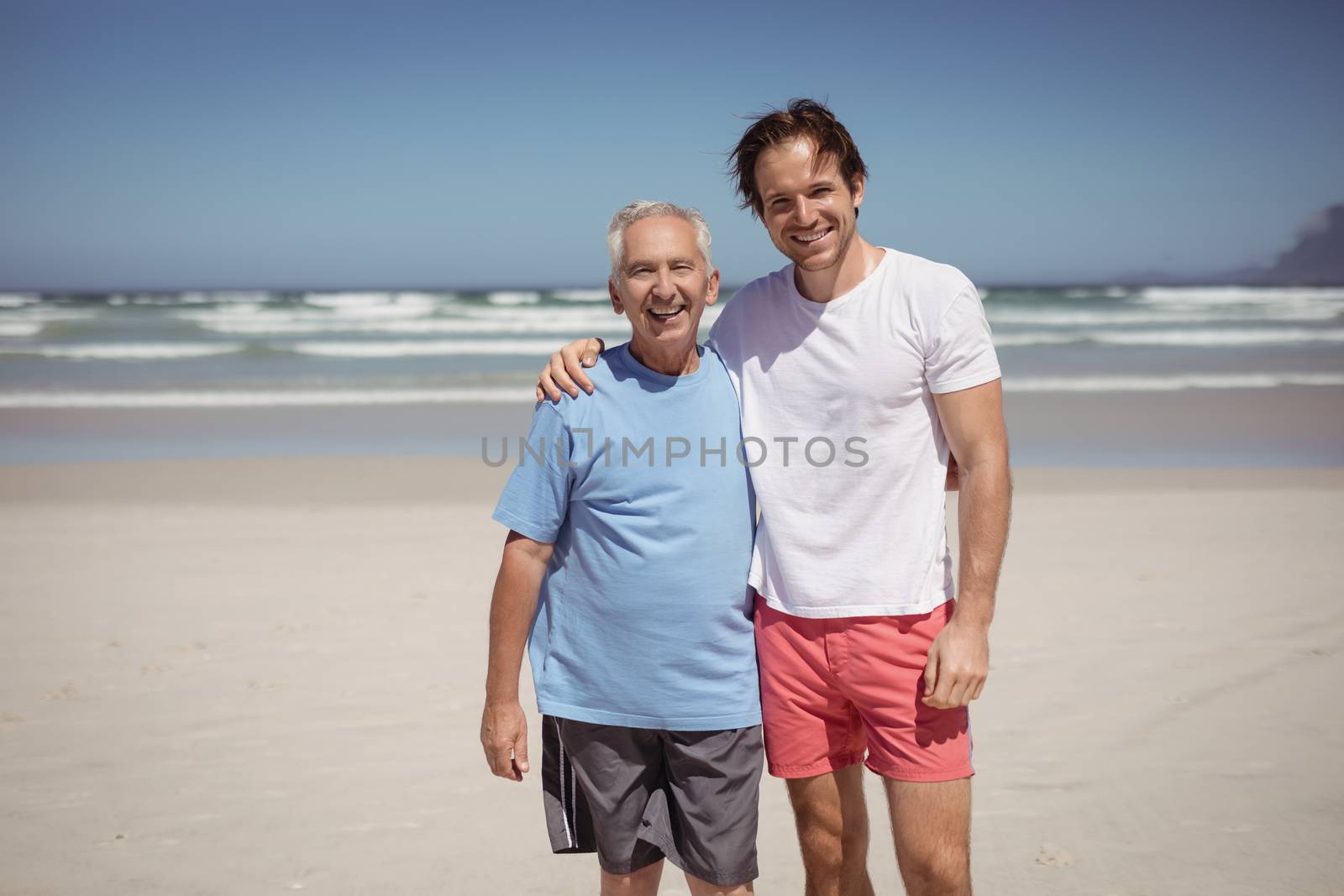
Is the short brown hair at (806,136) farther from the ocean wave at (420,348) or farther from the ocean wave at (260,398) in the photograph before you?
the ocean wave at (420,348)

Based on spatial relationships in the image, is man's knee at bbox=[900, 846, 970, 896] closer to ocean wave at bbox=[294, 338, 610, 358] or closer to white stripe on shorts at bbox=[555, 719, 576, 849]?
white stripe on shorts at bbox=[555, 719, 576, 849]

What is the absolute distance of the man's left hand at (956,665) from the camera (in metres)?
2.38

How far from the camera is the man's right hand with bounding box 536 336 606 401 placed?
2.49 m

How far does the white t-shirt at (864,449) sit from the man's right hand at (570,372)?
48cm

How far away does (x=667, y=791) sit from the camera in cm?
259

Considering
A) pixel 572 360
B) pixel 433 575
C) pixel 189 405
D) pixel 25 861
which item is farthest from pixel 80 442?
pixel 572 360

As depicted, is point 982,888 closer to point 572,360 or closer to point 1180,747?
point 1180,747

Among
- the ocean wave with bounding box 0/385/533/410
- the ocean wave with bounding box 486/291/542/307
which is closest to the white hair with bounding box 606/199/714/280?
the ocean wave with bounding box 0/385/533/410

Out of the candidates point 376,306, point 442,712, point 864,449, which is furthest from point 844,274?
point 376,306

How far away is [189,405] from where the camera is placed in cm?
1394

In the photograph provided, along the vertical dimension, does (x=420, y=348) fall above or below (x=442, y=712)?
above

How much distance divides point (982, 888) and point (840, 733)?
3.66ft

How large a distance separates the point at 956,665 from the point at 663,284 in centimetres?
116

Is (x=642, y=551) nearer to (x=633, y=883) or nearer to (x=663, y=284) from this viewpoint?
(x=663, y=284)
